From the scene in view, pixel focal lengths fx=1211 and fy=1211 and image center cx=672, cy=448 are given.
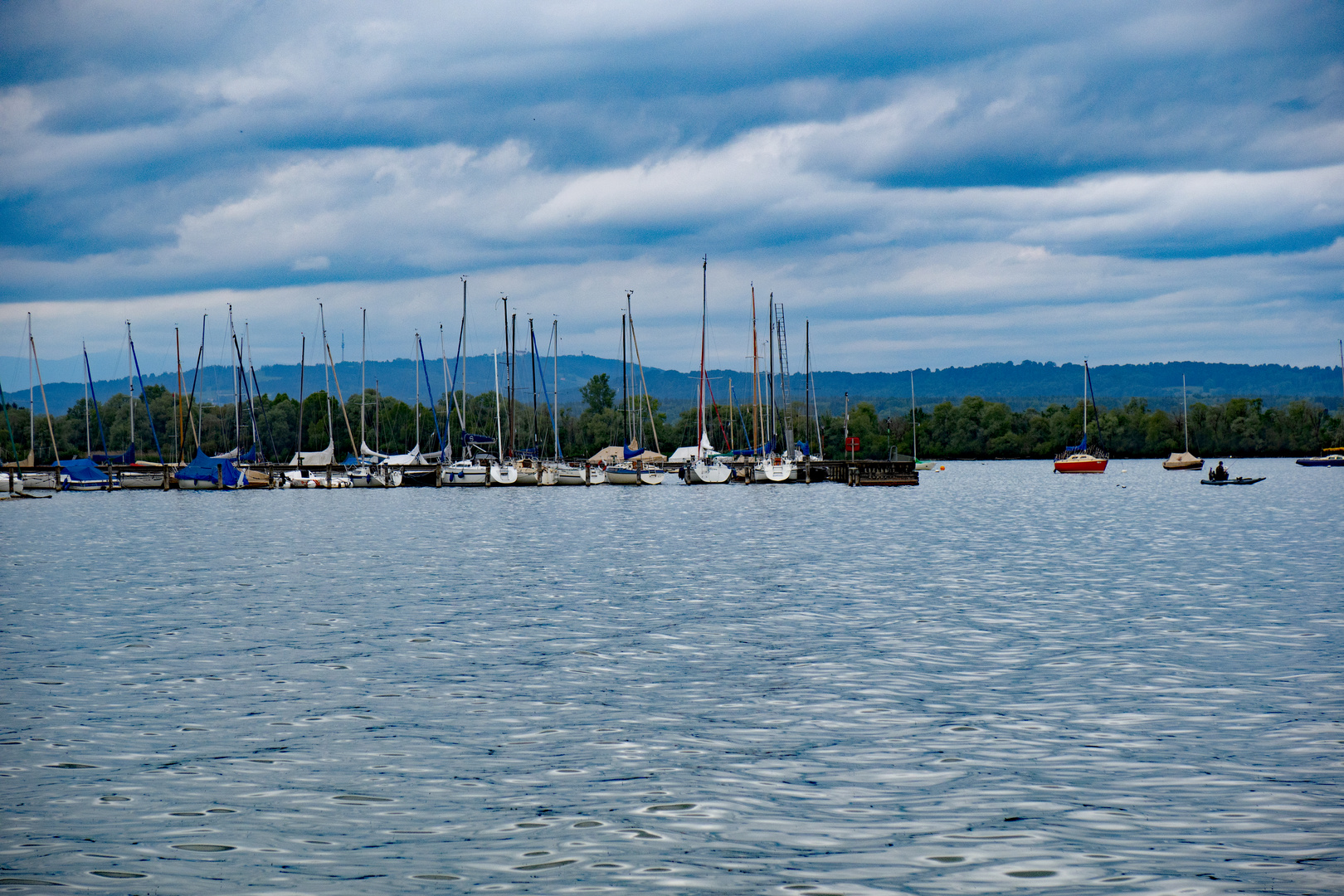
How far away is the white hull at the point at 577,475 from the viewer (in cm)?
11615

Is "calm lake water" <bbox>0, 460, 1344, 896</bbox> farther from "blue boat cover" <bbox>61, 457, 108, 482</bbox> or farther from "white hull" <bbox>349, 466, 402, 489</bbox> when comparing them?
"blue boat cover" <bbox>61, 457, 108, 482</bbox>

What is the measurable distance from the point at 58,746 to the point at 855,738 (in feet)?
32.0

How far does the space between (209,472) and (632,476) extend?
128 ft

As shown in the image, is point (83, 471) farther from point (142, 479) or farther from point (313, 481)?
point (313, 481)

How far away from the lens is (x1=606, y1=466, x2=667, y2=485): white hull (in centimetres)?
11462

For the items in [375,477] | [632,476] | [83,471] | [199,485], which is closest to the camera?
[199,485]

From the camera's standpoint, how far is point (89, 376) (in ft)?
427

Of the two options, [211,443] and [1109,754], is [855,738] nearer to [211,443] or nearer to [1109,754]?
[1109,754]

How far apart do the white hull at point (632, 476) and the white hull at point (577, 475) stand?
115 cm

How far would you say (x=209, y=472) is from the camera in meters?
111

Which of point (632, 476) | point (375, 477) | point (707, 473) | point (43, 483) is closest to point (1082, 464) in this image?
point (707, 473)

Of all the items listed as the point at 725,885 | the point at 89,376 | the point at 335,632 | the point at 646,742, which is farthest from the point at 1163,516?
the point at 89,376

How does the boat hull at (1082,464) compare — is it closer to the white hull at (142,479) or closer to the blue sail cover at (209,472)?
the blue sail cover at (209,472)

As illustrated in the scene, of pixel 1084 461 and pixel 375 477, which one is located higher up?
pixel 375 477
